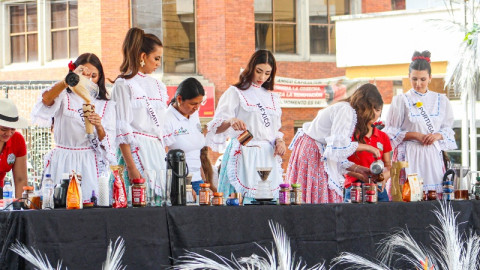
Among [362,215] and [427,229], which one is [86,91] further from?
[427,229]

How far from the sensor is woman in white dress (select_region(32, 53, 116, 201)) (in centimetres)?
464

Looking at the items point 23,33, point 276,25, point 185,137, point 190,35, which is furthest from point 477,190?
point 23,33

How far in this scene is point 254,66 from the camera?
18.0ft

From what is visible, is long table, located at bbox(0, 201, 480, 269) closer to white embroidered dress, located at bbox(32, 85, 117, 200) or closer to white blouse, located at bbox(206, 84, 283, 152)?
white embroidered dress, located at bbox(32, 85, 117, 200)

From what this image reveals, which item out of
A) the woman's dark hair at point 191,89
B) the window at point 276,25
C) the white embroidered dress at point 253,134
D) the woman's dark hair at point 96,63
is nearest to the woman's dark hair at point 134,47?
the woman's dark hair at point 96,63

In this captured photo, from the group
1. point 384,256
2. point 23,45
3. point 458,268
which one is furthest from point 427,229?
point 23,45

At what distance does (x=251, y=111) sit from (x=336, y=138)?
21.8 inches

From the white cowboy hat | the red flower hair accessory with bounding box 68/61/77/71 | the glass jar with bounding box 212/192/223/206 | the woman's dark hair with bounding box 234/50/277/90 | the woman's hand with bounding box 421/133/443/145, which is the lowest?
the glass jar with bounding box 212/192/223/206

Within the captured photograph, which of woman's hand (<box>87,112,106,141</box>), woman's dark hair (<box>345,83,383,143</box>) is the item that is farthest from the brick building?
woman's hand (<box>87,112,106,141</box>)

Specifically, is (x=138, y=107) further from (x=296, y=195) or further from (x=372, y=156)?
(x=372, y=156)

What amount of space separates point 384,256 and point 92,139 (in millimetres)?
1630

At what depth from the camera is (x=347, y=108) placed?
5586 mm

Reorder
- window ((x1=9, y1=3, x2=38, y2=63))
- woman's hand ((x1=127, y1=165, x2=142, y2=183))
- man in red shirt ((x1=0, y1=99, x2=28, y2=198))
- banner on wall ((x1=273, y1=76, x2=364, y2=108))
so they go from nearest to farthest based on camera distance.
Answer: woman's hand ((x1=127, y1=165, x2=142, y2=183))
man in red shirt ((x1=0, y1=99, x2=28, y2=198))
banner on wall ((x1=273, y1=76, x2=364, y2=108))
window ((x1=9, y1=3, x2=38, y2=63))

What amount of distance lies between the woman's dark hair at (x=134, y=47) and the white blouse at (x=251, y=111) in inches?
30.6
